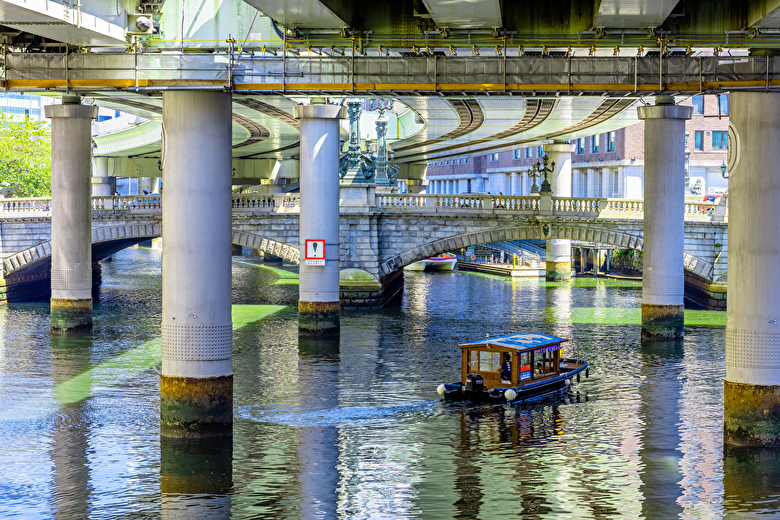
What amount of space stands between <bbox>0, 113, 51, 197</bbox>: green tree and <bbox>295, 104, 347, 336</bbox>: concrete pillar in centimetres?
3319

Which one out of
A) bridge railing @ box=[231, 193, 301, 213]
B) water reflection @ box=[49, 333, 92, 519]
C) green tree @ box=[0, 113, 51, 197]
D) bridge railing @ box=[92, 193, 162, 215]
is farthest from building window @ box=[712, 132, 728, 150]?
water reflection @ box=[49, 333, 92, 519]

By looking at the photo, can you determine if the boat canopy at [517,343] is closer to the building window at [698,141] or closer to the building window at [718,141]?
the building window at [698,141]

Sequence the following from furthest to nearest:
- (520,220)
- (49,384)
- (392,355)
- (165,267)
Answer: (520,220) < (392,355) < (49,384) < (165,267)

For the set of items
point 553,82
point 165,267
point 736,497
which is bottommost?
point 736,497

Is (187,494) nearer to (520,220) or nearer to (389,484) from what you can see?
(389,484)

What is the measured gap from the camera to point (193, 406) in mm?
24562

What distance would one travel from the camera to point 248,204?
5912 cm

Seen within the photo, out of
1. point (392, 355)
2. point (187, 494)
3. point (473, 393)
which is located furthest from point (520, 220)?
point (187, 494)

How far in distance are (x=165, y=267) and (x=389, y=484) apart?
7.33m

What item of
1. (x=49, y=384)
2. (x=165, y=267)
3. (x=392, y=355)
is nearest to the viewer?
(x=165, y=267)

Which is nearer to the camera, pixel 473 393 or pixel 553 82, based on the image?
pixel 553 82

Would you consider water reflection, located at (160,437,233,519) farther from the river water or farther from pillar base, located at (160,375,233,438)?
pillar base, located at (160,375,233,438)

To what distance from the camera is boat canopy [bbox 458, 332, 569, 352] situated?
31297 millimetres

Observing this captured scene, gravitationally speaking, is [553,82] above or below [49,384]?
above
